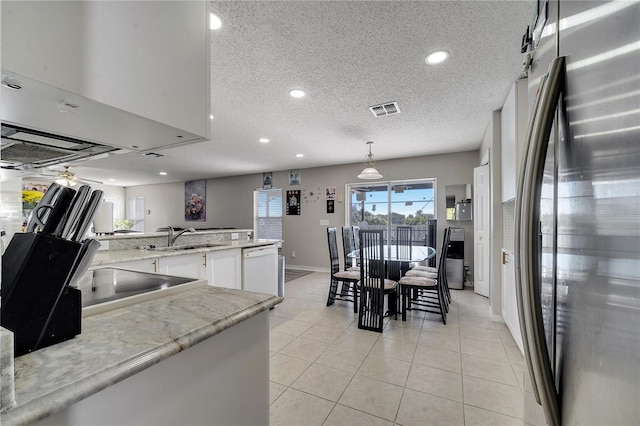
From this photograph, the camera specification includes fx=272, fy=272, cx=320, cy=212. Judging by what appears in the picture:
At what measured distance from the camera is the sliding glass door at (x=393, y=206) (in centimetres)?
534

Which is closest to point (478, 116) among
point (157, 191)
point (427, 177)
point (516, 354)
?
point (427, 177)

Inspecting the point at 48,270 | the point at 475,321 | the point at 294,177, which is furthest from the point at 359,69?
the point at 294,177

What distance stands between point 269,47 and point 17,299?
198 centimetres

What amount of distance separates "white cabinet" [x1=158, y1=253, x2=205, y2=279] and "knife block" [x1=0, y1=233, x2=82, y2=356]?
183 centimetres

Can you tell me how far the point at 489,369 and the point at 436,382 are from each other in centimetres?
53

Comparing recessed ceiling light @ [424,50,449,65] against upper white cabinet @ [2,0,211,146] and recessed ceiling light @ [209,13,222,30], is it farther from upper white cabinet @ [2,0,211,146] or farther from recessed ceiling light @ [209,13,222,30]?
upper white cabinet @ [2,0,211,146]

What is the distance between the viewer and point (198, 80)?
3.24 feet

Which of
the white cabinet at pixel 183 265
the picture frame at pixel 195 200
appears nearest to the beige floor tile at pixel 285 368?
the white cabinet at pixel 183 265

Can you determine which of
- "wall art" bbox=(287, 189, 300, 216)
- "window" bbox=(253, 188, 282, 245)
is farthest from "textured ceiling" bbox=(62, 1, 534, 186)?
"window" bbox=(253, 188, 282, 245)

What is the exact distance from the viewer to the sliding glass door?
5340mm

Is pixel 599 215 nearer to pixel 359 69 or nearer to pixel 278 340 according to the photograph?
pixel 359 69

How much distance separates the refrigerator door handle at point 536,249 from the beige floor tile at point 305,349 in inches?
77.9

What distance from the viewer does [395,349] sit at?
2465mm

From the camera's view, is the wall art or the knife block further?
the wall art
